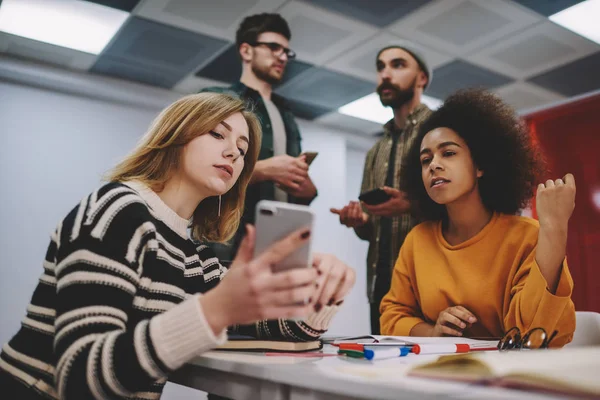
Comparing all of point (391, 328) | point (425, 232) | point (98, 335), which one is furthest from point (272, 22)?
point (98, 335)

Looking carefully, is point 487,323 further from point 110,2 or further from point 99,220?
point 110,2

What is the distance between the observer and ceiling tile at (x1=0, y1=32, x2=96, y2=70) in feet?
12.0

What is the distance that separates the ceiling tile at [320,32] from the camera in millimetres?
3189

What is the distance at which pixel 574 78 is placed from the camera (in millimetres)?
3992

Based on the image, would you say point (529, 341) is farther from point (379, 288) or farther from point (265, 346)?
point (379, 288)

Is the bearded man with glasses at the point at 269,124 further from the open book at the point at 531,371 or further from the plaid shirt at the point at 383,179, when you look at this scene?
the open book at the point at 531,371

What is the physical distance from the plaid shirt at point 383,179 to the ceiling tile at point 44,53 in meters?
2.60

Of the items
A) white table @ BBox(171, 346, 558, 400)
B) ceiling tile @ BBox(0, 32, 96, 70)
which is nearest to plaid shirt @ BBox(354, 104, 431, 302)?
white table @ BBox(171, 346, 558, 400)

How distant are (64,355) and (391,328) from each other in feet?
3.12

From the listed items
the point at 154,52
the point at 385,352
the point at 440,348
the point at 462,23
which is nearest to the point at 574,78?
the point at 462,23

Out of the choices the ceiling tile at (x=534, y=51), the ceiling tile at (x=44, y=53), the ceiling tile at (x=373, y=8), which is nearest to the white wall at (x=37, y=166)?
the ceiling tile at (x=44, y=53)

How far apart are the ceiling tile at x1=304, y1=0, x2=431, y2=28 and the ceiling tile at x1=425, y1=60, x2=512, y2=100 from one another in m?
0.86

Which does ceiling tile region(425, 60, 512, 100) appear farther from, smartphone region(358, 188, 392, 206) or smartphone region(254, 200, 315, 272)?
smartphone region(254, 200, 315, 272)

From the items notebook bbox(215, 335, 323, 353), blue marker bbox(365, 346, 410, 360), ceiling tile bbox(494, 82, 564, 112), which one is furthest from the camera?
ceiling tile bbox(494, 82, 564, 112)
